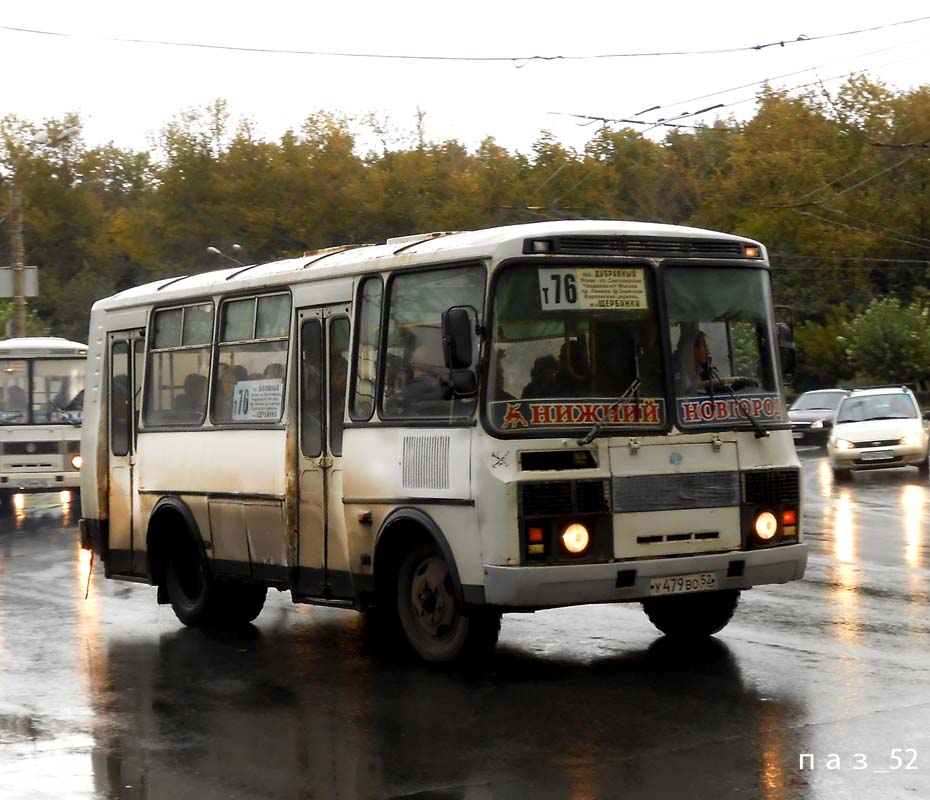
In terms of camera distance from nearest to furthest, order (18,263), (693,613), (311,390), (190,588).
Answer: (693,613) → (311,390) → (190,588) → (18,263)

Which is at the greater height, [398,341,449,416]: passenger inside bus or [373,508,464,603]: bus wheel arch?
[398,341,449,416]: passenger inside bus

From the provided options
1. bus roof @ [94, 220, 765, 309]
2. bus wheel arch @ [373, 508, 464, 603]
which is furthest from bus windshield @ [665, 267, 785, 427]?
bus wheel arch @ [373, 508, 464, 603]

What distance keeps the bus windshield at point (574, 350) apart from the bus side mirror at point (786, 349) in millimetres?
1098

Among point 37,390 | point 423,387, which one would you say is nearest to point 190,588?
point 423,387

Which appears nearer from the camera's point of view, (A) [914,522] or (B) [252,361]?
(B) [252,361]

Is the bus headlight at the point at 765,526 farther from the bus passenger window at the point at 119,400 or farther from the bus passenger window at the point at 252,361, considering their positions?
the bus passenger window at the point at 119,400

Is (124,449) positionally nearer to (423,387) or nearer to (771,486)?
(423,387)

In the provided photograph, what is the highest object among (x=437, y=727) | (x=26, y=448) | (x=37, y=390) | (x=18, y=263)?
(x=18, y=263)

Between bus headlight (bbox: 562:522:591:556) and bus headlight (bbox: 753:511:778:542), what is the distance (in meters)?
1.23

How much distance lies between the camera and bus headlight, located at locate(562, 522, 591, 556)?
A: 9.66 meters

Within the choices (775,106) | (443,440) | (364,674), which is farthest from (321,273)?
(775,106)

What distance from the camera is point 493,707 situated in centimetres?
898

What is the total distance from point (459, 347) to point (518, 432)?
61 centimetres

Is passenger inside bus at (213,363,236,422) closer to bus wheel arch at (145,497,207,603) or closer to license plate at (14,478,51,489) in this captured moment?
bus wheel arch at (145,497,207,603)
